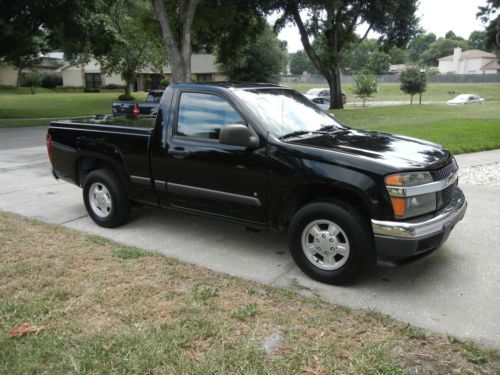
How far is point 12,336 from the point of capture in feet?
10.7

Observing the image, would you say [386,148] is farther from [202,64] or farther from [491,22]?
[202,64]

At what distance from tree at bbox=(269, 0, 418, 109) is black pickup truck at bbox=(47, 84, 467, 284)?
21369 millimetres

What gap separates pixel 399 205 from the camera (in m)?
3.79

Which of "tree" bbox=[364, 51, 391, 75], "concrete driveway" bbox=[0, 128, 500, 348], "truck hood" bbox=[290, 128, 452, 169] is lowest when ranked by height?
"concrete driveway" bbox=[0, 128, 500, 348]

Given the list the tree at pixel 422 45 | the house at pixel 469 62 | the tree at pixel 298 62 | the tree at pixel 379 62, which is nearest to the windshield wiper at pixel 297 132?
the tree at pixel 379 62

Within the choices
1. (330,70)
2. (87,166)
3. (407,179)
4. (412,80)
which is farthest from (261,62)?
(407,179)

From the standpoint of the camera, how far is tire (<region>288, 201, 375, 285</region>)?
3.95 m

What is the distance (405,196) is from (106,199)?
368cm

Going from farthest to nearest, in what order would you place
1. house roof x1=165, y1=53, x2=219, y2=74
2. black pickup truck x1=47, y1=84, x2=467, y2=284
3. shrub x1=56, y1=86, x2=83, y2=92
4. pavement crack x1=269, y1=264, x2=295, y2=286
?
1. house roof x1=165, y1=53, x2=219, y2=74
2. shrub x1=56, y1=86, x2=83, y2=92
3. pavement crack x1=269, y1=264, x2=295, y2=286
4. black pickup truck x1=47, y1=84, x2=467, y2=284

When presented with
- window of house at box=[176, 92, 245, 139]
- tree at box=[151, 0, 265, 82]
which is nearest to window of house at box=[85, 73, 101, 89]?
tree at box=[151, 0, 265, 82]

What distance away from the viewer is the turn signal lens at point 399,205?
3783 mm

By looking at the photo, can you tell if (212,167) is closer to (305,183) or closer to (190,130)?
(190,130)

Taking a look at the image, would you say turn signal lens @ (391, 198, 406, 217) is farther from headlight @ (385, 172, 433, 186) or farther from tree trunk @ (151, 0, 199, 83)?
tree trunk @ (151, 0, 199, 83)

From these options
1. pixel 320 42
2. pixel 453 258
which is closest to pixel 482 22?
pixel 320 42
